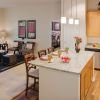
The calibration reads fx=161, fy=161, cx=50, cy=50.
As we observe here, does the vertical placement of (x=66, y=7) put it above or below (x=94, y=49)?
above

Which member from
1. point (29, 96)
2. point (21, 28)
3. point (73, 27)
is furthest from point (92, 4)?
point (29, 96)

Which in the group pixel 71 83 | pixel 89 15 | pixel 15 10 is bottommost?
pixel 71 83

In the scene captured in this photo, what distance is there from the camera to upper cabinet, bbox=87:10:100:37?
632 centimetres

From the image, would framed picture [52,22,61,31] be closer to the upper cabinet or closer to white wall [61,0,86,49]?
white wall [61,0,86,49]

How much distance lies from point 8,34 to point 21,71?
439cm

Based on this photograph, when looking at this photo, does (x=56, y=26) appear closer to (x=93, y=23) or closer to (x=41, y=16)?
(x=41, y=16)

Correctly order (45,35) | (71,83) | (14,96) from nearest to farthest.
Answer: (71,83) < (14,96) < (45,35)

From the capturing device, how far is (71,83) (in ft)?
10.6

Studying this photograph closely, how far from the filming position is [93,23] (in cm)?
640

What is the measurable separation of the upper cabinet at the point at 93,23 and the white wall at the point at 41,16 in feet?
6.43

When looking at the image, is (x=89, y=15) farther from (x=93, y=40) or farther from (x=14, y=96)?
(x=14, y=96)

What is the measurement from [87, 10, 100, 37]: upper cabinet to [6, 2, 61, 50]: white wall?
6.43 feet

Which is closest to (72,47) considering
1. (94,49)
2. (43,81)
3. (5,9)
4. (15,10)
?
(94,49)

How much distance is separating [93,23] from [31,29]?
3.72m
